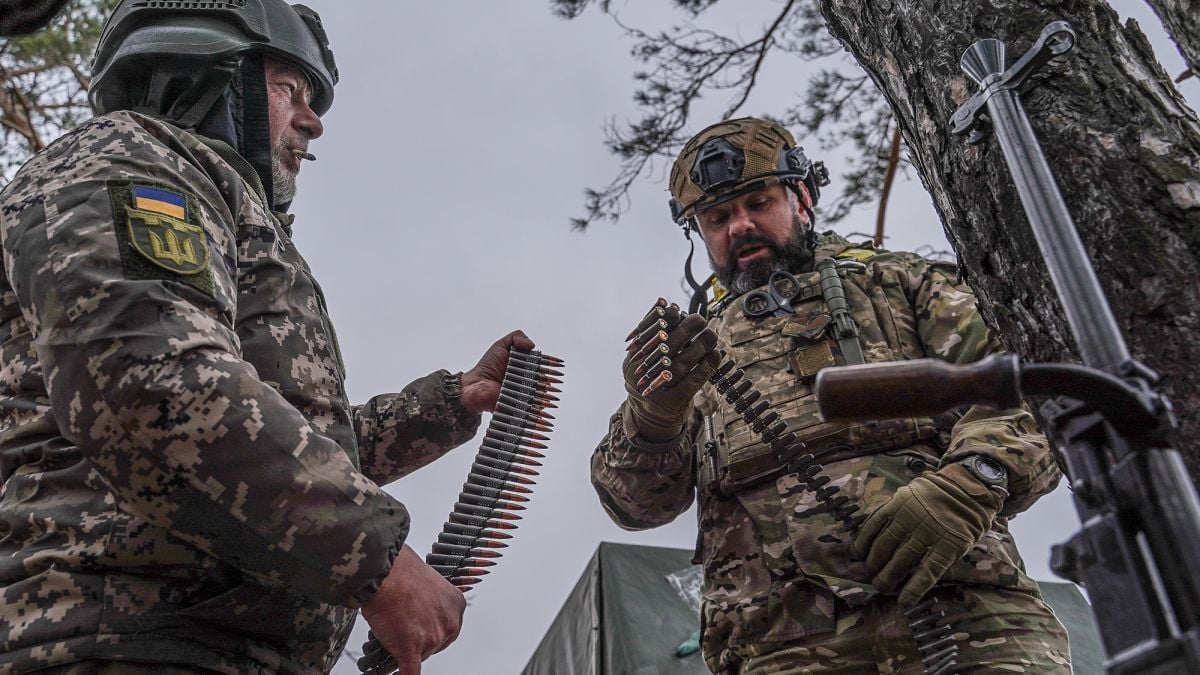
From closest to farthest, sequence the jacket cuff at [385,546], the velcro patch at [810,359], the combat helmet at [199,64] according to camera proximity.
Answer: the jacket cuff at [385,546], the combat helmet at [199,64], the velcro patch at [810,359]

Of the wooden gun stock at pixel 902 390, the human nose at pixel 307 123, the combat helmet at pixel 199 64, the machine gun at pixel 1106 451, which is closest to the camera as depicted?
the machine gun at pixel 1106 451

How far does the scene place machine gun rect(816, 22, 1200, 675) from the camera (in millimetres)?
1137

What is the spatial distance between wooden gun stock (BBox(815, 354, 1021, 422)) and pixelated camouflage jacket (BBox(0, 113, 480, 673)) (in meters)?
1.25

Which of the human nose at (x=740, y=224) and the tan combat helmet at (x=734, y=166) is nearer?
the human nose at (x=740, y=224)

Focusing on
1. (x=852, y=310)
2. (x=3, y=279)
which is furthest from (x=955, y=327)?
(x=3, y=279)

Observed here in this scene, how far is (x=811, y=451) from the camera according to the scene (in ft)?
12.4

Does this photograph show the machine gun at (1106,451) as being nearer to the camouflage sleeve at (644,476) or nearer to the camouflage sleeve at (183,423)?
the camouflage sleeve at (183,423)

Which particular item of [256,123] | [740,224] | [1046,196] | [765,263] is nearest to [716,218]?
[740,224]

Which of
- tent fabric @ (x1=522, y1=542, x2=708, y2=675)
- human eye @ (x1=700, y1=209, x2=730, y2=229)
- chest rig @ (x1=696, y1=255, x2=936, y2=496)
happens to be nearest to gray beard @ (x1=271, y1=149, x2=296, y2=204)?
chest rig @ (x1=696, y1=255, x2=936, y2=496)

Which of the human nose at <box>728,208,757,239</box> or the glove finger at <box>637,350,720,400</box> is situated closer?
the glove finger at <box>637,350,720,400</box>

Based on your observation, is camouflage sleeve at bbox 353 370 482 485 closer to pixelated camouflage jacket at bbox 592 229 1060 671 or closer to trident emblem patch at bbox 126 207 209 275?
pixelated camouflage jacket at bbox 592 229 1060 671

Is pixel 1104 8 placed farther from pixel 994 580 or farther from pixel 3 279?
pixel 3 279

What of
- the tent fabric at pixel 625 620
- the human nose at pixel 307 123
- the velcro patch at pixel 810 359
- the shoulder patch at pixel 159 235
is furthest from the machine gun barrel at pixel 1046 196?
the tent fabric at pixel 625 620

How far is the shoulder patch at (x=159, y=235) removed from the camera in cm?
220
